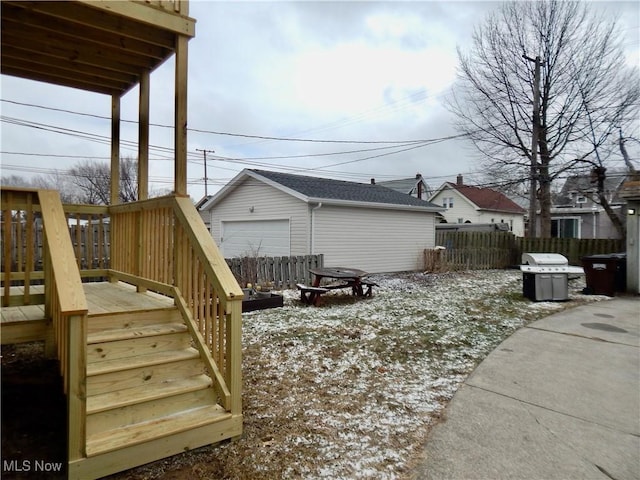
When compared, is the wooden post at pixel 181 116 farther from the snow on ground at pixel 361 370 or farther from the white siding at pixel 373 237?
the white siding at pixel 373 237

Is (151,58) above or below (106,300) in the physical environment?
above

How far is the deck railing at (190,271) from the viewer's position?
2.56 metres

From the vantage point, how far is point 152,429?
2305mm

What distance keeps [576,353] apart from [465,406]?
2365mm

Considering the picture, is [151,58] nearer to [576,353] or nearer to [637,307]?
[576,353]

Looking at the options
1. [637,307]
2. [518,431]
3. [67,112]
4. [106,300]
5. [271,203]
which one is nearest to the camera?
[518,431]

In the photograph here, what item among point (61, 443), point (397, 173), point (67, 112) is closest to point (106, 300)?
point (61, 443)

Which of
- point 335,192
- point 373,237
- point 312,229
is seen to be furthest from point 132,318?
point 373,237

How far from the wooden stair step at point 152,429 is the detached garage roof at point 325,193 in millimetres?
8595

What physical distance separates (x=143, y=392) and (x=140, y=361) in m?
0.27

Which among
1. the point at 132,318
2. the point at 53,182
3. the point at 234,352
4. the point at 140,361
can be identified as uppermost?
the point at 53,182

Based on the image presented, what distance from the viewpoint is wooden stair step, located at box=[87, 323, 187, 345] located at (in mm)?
2705

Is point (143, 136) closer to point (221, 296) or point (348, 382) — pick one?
point (221, 296)

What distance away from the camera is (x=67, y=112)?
1609cm
